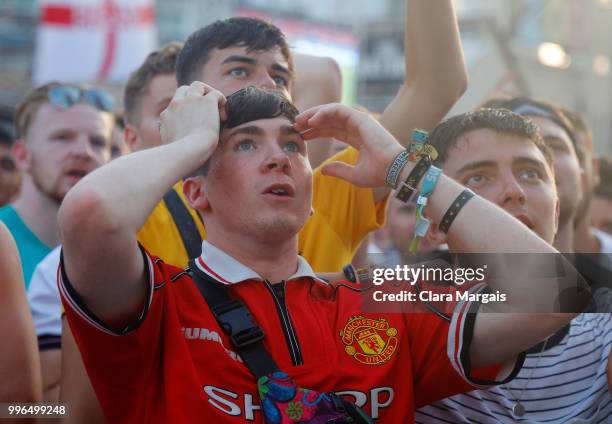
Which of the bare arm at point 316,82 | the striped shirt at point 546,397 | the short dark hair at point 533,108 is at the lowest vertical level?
the striped shirt at point 546,397

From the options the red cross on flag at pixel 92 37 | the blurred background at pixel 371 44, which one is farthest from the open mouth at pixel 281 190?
the red cross on flag at pixel 92 37

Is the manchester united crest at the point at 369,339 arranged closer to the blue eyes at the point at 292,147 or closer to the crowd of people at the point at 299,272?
the crowd of people at the point at 299,272

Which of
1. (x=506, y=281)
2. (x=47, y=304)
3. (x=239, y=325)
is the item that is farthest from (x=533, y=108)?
(x=47, y=304)

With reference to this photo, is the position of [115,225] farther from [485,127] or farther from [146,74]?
[146,74]

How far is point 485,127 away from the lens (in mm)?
2822

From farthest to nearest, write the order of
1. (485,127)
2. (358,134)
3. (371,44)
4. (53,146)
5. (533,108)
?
(371,44) < (53,146) < (533,108) < (485,127) < (358,134)

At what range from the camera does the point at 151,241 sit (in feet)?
9.50

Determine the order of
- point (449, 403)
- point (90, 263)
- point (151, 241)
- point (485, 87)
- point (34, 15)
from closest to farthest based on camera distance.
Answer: point (90, 263) < point (449, 403) < point (151, 241) < point (485, 87) < point (34, 15)

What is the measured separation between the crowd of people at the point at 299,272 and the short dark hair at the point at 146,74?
0.69m

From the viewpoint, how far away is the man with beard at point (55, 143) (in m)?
4.12

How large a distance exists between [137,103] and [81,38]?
15.9ft

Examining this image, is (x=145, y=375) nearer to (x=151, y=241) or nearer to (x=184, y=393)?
(x=184, y=393)

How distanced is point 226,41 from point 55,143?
151 centimetres

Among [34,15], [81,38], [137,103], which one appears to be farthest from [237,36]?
[34,15]
